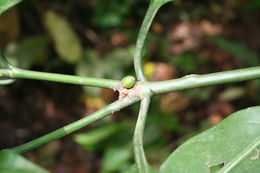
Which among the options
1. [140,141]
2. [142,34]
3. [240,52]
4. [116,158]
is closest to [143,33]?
[142,34]

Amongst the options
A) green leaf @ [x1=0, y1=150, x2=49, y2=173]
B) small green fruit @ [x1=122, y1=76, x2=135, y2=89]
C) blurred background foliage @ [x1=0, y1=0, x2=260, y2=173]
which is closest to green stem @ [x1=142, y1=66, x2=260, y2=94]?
small green fruit @ [x1=122, y1=76, x2=135, y2=89]

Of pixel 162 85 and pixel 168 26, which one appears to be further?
pixel 168 26

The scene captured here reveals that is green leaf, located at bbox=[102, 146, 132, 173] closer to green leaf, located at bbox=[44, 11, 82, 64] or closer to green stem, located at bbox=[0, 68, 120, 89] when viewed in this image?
A: green leaf, located at bbox=[44, 11, 82, 64]

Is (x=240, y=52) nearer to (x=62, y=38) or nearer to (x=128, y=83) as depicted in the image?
(x=62, y=38)

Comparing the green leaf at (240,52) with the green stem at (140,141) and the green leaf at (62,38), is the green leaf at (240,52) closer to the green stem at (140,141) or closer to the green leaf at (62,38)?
the green leaf at (62,38)

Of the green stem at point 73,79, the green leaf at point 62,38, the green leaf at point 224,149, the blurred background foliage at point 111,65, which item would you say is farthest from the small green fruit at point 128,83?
the green leaf at point 62,38

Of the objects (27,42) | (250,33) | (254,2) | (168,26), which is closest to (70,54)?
(27,42)

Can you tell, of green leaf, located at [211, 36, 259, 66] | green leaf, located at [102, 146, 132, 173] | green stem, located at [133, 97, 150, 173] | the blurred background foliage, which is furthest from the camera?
green leaf, located at [211, 36, 259, 66]

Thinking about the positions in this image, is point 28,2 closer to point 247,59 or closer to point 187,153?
point 247,59
